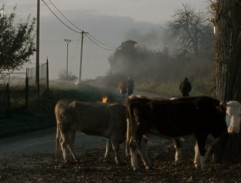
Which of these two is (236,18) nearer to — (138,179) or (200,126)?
(200,126)

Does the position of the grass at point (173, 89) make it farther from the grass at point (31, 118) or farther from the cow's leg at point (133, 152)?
the cow's leg at point (133, 152)

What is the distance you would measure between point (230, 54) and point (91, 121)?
3798mm

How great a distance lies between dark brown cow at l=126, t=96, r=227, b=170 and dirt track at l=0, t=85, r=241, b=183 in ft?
1.63

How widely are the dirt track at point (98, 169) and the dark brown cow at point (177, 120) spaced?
0.50 metres

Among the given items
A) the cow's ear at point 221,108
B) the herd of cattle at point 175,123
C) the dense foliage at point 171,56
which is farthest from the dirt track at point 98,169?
the dense foliage at point 171,56

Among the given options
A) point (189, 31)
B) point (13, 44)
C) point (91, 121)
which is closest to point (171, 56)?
point (189, 31)

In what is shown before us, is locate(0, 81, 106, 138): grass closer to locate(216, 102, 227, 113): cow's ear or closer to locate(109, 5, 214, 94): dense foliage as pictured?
locate(216, 102, 227, 113): cow's ear

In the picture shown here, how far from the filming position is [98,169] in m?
10.7

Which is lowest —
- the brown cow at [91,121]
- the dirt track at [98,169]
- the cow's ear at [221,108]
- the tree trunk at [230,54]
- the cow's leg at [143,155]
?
the dirt track at [98,169]

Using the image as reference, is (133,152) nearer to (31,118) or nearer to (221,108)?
(221,108)

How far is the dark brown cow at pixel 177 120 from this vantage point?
35.2 ft

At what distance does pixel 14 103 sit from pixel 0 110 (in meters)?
2.24

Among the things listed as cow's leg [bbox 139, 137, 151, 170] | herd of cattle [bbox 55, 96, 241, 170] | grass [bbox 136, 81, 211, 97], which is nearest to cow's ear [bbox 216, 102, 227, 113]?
herd of cattle [bbox 55, 96, 241, 170]

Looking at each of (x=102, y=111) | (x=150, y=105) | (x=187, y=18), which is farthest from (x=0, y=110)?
(x=187, y=18)
